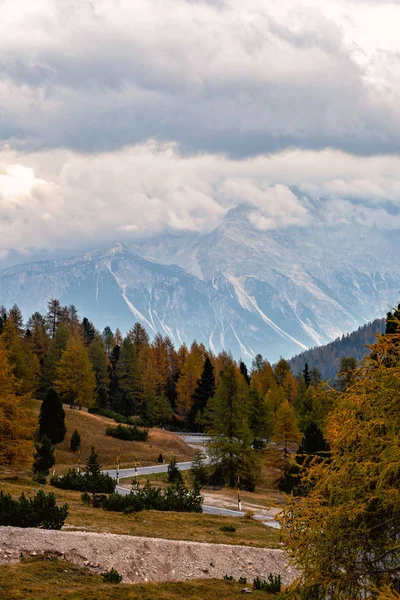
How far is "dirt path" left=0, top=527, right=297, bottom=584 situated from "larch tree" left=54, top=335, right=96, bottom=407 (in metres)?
55.8

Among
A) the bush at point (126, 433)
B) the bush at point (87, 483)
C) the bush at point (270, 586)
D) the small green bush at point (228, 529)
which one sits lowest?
the small green bush at point (228, 529)

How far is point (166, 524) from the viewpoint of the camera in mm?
26125

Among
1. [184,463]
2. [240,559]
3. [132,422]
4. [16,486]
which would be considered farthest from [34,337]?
[240,559]

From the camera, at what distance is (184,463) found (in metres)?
61.3

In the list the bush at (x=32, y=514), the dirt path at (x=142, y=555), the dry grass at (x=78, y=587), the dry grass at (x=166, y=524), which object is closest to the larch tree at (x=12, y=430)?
the dry grass at (x=166, y=524)

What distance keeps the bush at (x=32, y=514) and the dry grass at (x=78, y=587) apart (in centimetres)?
333

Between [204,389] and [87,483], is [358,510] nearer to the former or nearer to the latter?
[87,483]

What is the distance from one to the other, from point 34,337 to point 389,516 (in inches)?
3693

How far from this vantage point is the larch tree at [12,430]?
35031 millimetres

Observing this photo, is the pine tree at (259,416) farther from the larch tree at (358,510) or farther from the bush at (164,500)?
the larch tree at (358,510)

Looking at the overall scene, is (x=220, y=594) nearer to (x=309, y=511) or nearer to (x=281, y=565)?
(x=281, y=565)

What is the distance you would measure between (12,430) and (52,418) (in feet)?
76.4

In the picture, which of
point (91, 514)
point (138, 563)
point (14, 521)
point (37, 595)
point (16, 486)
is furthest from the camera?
point (16, 486)

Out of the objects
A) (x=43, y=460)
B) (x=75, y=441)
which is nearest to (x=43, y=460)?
(x=43, y=460)
